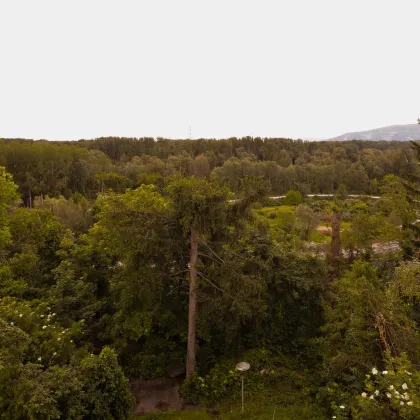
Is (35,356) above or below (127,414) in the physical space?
A: above

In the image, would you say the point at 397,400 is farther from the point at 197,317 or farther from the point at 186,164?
the point at 186,164

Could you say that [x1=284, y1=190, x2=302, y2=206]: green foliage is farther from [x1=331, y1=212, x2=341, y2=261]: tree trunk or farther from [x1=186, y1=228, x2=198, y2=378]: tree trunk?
[x1=186, y1=228, x2=198, y2=378]: tree trunk

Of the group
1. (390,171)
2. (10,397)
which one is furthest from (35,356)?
(390,171)

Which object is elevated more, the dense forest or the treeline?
the treeline

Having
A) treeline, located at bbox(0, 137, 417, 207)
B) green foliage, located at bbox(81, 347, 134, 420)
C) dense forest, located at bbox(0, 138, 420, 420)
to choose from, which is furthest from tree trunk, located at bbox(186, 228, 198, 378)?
green foliage, located at bbox(81, 347, 134, 420)

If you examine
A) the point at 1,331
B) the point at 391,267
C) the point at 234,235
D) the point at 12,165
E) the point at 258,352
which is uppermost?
→ the point at 12,165

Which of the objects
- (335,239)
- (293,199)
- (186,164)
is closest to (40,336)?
(186,164)

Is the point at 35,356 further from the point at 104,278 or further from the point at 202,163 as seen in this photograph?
the point at 202,163
